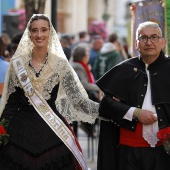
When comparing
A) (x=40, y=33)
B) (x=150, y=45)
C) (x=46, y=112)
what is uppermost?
(x=40, y=33)

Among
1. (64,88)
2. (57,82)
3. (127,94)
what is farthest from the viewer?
(64,88)

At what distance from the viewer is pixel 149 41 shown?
Result: 17.4 feet

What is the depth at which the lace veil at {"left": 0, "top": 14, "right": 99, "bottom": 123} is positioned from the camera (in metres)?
5.68

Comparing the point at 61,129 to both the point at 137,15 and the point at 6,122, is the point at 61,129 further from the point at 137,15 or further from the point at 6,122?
the point at 137,15

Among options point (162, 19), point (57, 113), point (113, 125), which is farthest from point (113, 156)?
point (162, 19)

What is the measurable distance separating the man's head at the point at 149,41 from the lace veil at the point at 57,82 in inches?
29.8

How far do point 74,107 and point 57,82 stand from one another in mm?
359

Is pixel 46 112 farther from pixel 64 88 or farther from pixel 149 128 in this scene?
pixel 149 128

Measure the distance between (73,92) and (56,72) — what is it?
11.6 inches

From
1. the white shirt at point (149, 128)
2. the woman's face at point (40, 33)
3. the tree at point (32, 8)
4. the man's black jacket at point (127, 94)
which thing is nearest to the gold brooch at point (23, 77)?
Answer: the woman's face at point (40, 33)

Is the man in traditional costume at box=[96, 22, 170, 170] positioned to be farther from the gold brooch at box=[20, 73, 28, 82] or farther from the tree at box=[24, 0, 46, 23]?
the tree at box=[24, 0, 46, 23]

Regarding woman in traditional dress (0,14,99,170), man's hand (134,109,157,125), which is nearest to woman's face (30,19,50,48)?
woman in traditional dress (0,14,99,170)

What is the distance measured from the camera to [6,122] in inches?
218

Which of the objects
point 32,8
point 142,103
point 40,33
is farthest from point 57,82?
point 32,8
